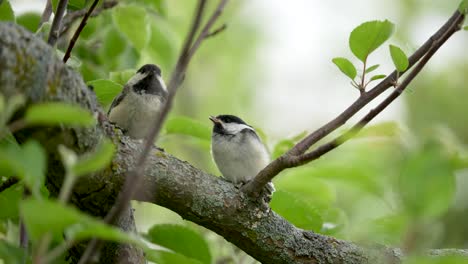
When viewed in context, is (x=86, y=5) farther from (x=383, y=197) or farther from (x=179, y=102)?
(x=179, y=102)

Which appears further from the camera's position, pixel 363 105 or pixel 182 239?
pixel 182 239

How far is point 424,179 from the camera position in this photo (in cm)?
85

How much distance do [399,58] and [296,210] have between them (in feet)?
2.76

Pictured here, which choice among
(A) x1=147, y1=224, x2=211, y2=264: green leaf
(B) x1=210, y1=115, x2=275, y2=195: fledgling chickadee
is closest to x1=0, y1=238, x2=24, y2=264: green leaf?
(A) x1=147, y1=224, x2=211, y2=264: green leaf

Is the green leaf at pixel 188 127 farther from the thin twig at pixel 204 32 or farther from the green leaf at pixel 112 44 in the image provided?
the thin twig at pixel 204 32

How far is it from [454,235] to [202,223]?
482cm

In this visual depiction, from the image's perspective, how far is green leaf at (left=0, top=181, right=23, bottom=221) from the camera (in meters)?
1.89

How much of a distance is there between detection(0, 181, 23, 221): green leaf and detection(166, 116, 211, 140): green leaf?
0.72m

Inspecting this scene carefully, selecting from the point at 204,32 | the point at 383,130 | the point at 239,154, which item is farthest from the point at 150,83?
the point at 204,32

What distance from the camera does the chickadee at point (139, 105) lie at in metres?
3.11

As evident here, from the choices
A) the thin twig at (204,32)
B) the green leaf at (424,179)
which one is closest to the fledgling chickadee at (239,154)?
the thin twig at (204,32)

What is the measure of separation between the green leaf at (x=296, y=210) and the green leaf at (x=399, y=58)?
77cm

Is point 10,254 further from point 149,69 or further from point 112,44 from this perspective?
point 149,69

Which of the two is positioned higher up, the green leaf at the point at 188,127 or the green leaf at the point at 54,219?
the green leaf at the point at 188,127
